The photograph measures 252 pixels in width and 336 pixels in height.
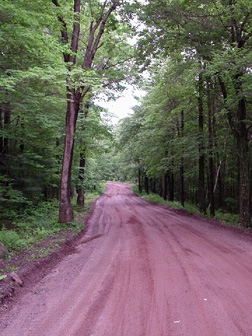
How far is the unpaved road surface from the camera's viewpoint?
3414 mm

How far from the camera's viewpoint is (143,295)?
433 cm

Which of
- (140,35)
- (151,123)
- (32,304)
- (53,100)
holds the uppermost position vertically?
(140,35)

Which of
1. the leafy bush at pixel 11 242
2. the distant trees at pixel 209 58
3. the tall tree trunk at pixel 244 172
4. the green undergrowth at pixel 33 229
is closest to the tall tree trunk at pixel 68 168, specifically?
the green undergrowth at pixel 33 229

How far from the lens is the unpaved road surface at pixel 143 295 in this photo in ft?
11.2

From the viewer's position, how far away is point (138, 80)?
13945 millimetres

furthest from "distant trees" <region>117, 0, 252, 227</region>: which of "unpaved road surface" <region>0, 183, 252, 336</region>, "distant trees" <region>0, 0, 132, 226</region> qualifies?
"unpaved road surface" <region>0, 183, 252, 336</region>

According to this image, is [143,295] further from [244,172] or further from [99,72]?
[99,72]

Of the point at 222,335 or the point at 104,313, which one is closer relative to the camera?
the point at 222,335

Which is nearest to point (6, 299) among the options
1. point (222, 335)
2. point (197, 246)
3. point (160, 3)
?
point (222, 335)

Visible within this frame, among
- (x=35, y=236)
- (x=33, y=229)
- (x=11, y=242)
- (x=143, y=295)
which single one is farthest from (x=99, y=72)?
(x=143, y=295)

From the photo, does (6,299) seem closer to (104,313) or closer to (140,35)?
(104,313)

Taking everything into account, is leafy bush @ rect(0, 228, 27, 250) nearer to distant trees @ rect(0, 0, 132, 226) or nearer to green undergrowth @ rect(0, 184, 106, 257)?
green undergrowth @ rect(0, 184, 106, 257)

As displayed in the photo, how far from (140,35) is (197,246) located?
30.3ft

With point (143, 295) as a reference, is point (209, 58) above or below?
above
